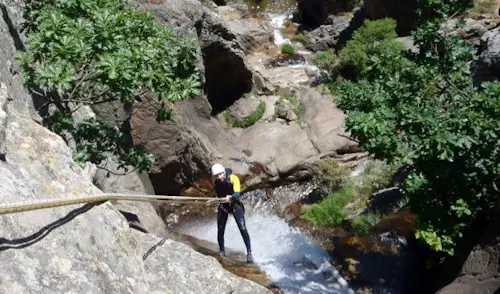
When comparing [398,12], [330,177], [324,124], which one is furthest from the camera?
[398,12]

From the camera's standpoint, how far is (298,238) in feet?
→ 49.6

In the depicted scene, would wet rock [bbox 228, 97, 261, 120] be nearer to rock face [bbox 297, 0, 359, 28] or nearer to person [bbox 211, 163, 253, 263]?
person [bbox 211, 163, 253, 263]

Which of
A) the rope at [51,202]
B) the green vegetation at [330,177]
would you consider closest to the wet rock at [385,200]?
the green vegetation at [330,177]

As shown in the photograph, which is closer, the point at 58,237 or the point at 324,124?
the point at 58,237

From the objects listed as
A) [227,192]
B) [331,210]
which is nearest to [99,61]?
[227,192]

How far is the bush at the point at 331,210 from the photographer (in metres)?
15.8

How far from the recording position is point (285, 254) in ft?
45.8

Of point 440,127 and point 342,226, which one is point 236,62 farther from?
point 440,127

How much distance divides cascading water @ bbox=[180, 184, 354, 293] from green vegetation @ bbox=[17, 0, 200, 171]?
5.35 metres

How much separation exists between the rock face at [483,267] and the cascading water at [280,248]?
136 inches

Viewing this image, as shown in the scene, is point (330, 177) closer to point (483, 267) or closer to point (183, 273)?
point (483, 267)

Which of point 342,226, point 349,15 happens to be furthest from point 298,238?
point 349,15

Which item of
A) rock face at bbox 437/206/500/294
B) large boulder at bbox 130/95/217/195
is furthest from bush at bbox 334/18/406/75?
rock face at bbox 437/206/500/294

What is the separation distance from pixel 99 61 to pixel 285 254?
9.04 metres
